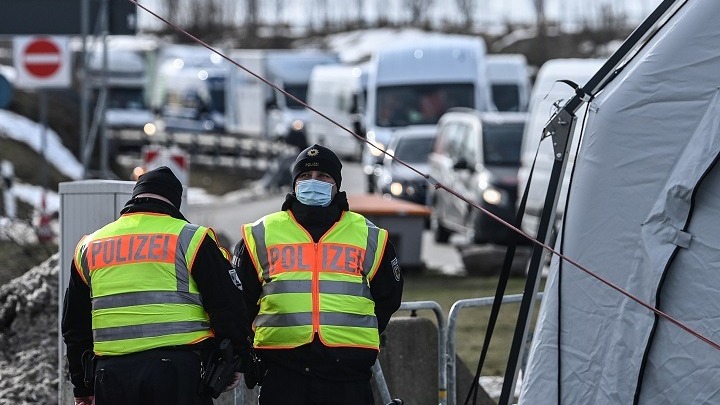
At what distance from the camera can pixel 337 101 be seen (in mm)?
38938

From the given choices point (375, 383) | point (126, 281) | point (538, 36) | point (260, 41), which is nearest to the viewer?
point (126, 281)

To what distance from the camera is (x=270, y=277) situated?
700cm

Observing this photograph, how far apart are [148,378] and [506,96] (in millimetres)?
29355

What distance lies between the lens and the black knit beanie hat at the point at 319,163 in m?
7.05

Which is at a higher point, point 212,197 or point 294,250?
point 294,250

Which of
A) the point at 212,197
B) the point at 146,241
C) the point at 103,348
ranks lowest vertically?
the point at 212,197

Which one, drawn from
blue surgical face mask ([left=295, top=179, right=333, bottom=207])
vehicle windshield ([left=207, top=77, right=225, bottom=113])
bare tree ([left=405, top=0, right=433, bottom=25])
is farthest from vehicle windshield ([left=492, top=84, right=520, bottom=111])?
bare tree ([left=405, top=0, right=433, bottom=25])

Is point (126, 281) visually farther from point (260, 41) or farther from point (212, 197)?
point (260, 41)

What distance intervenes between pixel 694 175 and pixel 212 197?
2883 centimetres

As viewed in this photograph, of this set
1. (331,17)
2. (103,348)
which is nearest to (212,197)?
(103,348)

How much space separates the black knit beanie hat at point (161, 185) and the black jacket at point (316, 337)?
0.42 metres

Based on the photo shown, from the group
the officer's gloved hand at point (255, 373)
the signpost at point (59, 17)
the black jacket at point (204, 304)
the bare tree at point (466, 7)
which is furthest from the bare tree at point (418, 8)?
the black jacket at point (204, 304)

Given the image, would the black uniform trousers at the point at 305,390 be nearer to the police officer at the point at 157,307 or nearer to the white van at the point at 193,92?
the police officer at the point at 157,307

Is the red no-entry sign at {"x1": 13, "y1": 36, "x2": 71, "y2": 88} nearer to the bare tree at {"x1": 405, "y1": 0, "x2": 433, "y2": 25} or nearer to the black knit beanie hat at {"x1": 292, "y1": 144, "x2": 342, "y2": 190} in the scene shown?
the black knit beanie hat at {"x1": 292, "y1": 144, "x2": 342, "y2": 190}
